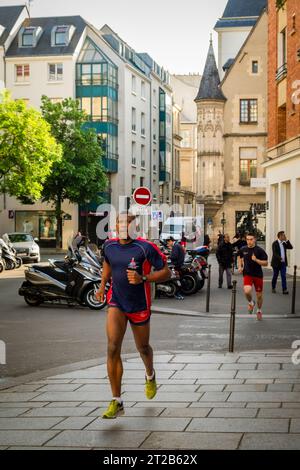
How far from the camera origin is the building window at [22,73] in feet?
224

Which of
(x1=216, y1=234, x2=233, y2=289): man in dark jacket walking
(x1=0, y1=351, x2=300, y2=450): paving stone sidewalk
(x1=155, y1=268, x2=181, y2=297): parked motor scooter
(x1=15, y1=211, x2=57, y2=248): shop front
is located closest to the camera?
(x1=0, y1=351, x2=300, y2=450): paving stone sidewalk

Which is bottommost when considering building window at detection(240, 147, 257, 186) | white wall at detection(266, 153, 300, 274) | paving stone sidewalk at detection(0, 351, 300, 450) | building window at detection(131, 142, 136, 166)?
paving stone sidewalk at detection(0, 351, 300, 450)

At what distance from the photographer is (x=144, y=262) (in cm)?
764

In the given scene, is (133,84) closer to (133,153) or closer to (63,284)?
(133,153)

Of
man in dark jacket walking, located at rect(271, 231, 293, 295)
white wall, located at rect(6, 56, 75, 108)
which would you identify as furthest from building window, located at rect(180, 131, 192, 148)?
man in dark jacket walking, located at rect(271, 231, 293, 295)

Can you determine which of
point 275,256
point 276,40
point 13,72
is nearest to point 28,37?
point 13,72

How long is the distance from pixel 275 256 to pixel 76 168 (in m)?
36.4

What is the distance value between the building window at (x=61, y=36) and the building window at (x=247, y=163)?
772 inches

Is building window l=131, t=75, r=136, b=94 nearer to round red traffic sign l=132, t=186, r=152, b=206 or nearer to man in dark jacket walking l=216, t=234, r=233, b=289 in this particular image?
man in dark jacket walking l=216, t=234, r=233, b=289

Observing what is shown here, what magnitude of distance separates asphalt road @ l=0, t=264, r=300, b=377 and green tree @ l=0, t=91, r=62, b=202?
28.9 metres

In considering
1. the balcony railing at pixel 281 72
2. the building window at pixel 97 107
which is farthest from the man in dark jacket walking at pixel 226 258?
the building window at pixel 97 107

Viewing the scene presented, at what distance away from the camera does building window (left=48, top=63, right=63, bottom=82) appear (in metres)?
67.1

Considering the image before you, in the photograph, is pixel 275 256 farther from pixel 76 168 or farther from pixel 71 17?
pixel 71 17

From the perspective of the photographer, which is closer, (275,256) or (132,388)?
(132,388)
